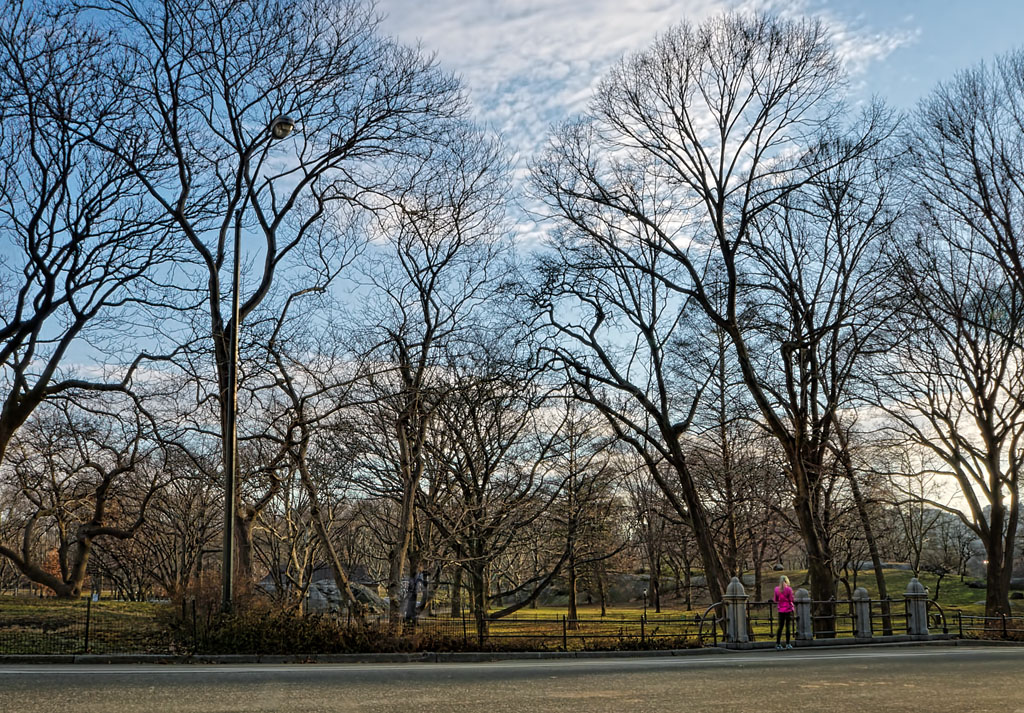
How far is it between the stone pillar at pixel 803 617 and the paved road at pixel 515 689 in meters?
7.78

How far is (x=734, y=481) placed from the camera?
35844 millimetres

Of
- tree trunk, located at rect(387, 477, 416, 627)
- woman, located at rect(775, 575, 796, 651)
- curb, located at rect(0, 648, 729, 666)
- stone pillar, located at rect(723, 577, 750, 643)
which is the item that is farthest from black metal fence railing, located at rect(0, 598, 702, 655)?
woman, located at rect(775, 575, 796, 651)

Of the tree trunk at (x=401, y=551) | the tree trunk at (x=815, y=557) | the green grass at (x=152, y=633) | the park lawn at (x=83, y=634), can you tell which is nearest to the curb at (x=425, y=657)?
the green grass at (x=152, y=633)

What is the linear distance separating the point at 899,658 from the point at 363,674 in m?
10.3

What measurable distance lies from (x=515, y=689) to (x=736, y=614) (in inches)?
452

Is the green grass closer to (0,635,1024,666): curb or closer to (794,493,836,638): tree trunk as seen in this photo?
(0,635,1024,666): curb

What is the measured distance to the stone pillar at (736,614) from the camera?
20391mm

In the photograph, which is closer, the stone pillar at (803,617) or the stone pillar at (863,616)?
the stone pillar at (803,617)

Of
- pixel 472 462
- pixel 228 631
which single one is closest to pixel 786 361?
pixel 472 462

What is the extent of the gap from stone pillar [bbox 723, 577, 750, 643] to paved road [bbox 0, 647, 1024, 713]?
6657 millimetres

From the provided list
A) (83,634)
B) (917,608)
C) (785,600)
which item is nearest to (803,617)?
(785,600)

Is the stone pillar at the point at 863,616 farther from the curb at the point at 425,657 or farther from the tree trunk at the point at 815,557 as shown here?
the tree trunk at the point at 815,557

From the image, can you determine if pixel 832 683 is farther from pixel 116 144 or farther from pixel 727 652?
pixel 116 144

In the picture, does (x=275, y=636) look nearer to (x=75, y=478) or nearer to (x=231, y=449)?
(x=231, y=449)
